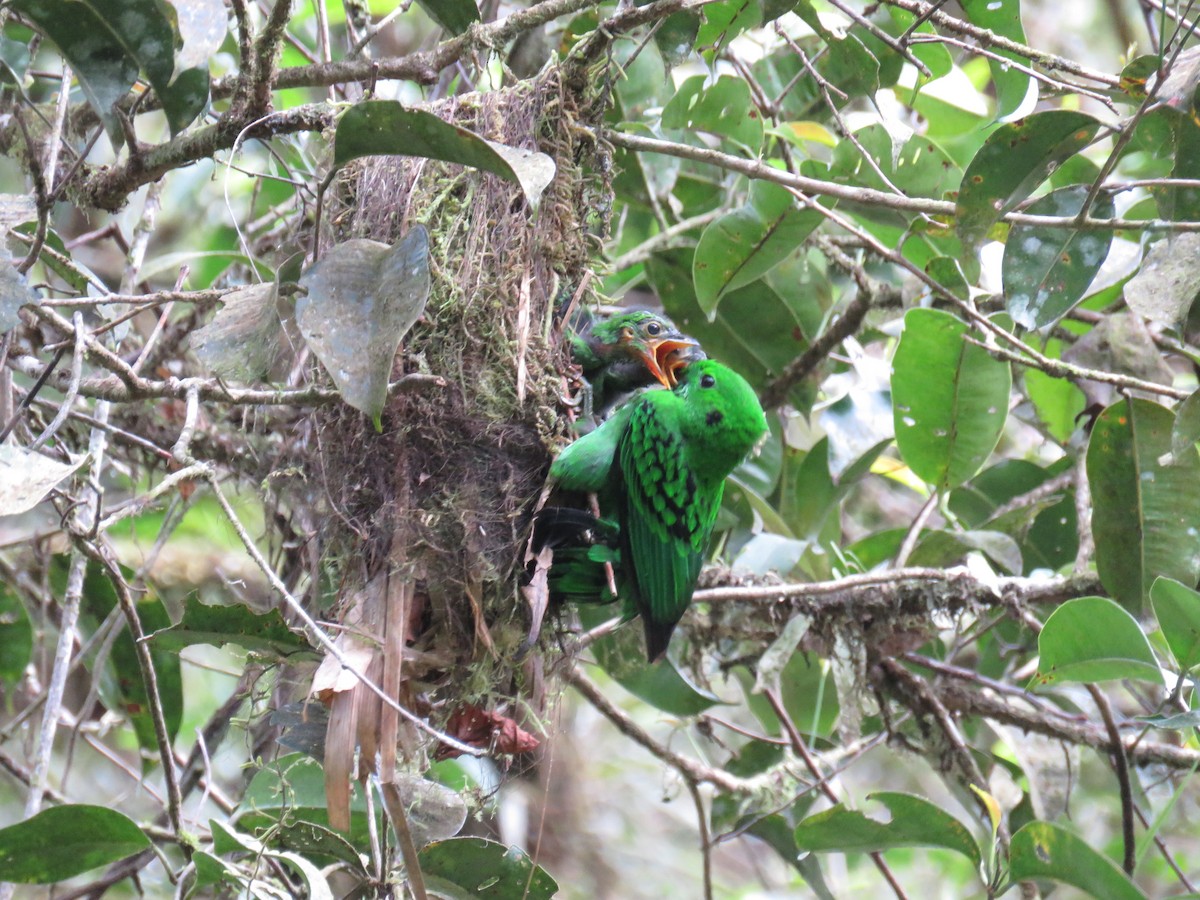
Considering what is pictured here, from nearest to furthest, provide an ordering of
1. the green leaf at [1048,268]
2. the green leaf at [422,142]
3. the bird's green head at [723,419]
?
the green leaf at [422,142]
the green leaf at [1048,268]
the bird's green head at [723,419]

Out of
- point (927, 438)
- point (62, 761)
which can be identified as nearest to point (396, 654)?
point (927, 438)

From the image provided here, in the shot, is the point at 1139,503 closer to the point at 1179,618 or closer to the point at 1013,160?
the point at 1179,618

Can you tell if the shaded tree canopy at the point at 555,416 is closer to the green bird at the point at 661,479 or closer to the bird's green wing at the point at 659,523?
the green bird at the point at 661,479

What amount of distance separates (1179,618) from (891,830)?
0.94 meters

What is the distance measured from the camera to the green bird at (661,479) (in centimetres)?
303

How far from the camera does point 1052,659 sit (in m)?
2.81

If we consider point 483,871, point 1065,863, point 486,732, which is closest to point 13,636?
point 486,732

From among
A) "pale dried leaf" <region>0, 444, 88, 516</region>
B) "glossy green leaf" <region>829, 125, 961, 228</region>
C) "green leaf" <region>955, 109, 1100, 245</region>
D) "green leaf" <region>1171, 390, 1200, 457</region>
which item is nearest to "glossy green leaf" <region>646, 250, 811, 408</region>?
"glossy green leaf" <region>829, 125, 961, 228</region>

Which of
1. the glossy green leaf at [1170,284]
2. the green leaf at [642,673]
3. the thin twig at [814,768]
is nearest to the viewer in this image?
the glossy green leaf at [1170,284]

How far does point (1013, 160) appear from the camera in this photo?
2.67 meters

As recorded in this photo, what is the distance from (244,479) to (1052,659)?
2.66 metres

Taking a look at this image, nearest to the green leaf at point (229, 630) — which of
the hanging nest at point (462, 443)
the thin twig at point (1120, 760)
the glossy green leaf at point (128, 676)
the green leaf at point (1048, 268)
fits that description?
the hanging nest at point (462, 443)

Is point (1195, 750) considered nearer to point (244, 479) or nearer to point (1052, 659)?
point (1052, 659)

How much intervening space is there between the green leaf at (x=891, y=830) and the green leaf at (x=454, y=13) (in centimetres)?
236
